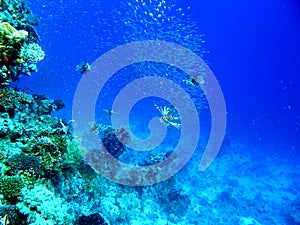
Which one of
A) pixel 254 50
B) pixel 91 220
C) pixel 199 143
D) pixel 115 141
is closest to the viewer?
pixel 91 220

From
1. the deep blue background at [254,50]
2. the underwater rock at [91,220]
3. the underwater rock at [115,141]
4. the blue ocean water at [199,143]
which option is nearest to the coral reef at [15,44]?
the underwater rock at [115,141]

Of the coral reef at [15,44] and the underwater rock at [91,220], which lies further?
the underwater rock at [91,220]

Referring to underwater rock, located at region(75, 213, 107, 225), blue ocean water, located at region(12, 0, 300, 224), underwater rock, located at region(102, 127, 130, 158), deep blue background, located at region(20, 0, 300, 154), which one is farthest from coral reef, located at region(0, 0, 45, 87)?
deep blue background, located at region(20, 0, 300, 154)

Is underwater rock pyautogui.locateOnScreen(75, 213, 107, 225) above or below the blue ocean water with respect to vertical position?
below

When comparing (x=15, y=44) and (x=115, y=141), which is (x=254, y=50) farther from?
(x=15, y=44)

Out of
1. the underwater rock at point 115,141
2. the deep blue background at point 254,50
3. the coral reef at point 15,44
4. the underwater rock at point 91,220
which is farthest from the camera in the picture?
the deep blue background at point 254,50

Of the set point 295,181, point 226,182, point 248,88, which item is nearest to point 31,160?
point 226,182

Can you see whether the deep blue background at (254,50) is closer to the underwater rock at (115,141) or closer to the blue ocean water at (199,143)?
the blue ocean water at (199,143)

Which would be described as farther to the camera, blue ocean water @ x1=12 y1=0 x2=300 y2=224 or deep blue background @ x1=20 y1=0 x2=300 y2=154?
deep blue background @ x1=20 y1=0 x2=300 y2=154

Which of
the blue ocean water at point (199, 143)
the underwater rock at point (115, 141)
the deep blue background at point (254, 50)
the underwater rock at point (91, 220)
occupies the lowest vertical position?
the underwater rock at point (91, 220)

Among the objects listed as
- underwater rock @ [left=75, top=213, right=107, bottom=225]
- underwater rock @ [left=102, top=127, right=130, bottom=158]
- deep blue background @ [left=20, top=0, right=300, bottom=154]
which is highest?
deep blue background @ [left=20, top=0, right=300, bottom=154]

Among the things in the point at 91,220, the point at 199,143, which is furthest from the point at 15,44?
the point at 199,143

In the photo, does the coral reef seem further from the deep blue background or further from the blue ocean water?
the deep blue background

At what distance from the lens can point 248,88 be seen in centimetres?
10738
